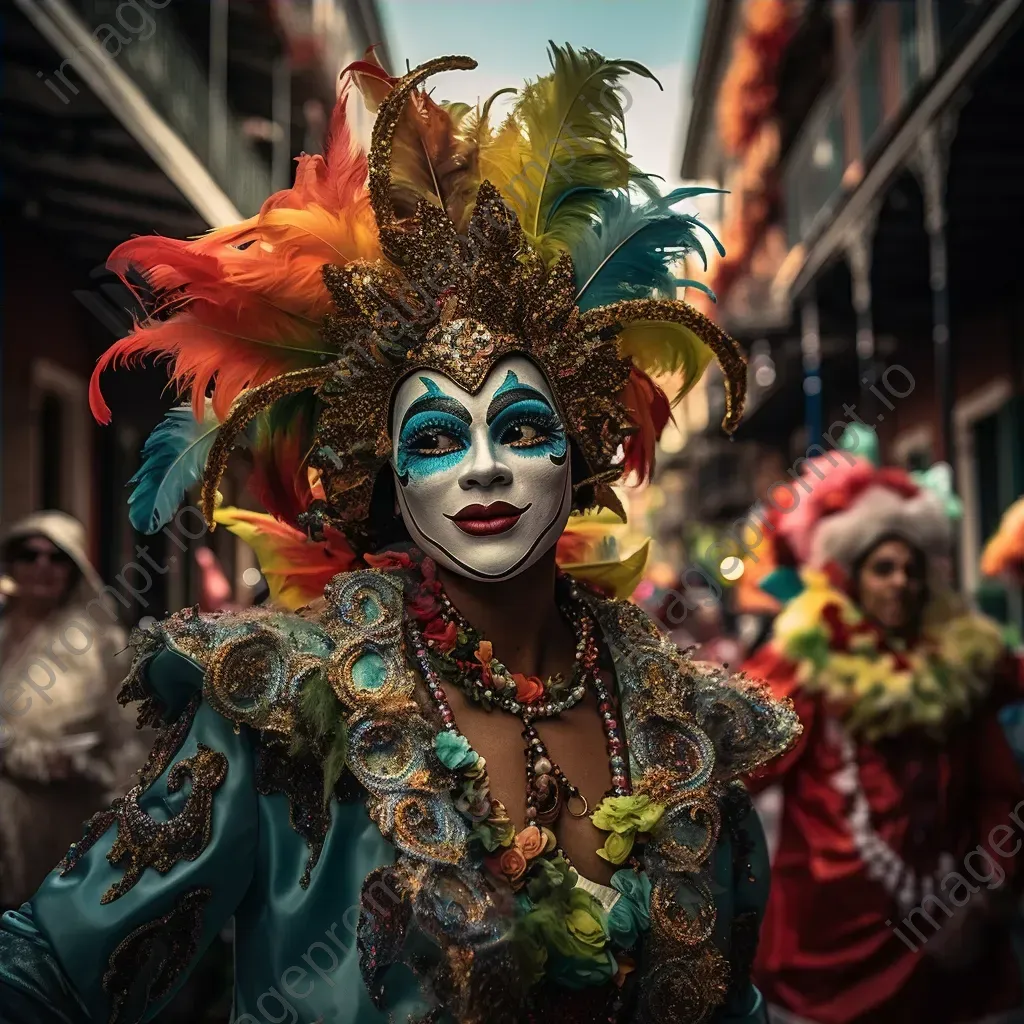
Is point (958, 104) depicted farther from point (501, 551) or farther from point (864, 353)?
point (501, 551)

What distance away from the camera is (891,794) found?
4738 mm

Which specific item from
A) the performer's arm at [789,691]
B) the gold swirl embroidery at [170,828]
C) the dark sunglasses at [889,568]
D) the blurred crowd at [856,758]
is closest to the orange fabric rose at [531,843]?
the gold swirl embroidery at [170,828]

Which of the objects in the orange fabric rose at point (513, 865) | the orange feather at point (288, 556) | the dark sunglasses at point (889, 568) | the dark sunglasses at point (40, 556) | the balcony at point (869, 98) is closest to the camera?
the orange fabric rose at point (513, 865)

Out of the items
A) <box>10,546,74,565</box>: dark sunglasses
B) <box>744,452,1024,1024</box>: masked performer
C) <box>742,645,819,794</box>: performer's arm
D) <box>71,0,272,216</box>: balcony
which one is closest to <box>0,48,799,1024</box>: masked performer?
<box>744,452,1024,1024</box>: masked performer

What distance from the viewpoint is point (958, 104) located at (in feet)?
26.9

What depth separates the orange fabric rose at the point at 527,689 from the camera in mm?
2393

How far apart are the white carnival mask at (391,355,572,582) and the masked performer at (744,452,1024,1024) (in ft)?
8.03

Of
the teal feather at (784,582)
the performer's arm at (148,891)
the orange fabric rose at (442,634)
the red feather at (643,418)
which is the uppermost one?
the red feather at (643,418)

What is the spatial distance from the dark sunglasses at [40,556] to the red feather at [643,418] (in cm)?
323

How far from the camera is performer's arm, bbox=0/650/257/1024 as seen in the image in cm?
195

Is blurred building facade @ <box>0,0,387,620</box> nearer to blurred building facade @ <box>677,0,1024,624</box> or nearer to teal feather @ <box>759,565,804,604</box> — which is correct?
teal feather @ <box>759,565,804,604</box>

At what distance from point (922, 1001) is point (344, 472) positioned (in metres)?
3.23

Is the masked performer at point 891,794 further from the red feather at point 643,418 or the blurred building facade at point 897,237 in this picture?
the blurred building facade at point 897,237

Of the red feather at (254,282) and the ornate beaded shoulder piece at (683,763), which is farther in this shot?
the red feather at (254,282)
